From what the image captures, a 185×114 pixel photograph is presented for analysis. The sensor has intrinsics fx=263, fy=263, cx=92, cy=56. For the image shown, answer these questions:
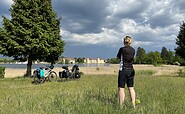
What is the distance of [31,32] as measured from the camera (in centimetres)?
2139

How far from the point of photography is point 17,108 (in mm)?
6594

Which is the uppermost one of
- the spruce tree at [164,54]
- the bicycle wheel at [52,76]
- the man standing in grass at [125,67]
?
the spruce tree at [164,54]

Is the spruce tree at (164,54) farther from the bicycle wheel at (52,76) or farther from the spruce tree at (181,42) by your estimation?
the bicycle wheel at (52,76)

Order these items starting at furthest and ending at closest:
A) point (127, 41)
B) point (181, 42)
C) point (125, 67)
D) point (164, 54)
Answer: point (164, 54) → point (181, 42) → point (127, 41) → point (125, 67)

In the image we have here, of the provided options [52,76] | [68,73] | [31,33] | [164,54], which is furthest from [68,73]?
[164,54]

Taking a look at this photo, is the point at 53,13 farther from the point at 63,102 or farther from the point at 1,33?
the point at 63,102

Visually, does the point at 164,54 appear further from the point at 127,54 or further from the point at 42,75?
the point at 127,54

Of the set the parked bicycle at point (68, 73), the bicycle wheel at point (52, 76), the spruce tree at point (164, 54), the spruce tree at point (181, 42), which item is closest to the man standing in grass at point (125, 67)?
the bicycle wheel at point (52, 76)

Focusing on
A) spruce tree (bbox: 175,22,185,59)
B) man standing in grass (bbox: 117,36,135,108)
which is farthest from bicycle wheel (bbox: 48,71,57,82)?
spruce tree (bbox: 175,22,185,59)

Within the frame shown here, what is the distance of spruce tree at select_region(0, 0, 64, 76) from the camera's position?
21219 millimetres

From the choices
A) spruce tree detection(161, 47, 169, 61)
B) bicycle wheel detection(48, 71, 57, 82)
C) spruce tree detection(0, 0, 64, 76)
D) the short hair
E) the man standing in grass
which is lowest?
bicycle wheel detection(48, 71, 57, 82)

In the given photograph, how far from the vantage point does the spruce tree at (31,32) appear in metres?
21.2

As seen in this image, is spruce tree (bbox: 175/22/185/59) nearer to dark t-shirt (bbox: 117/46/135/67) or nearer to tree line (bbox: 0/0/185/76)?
tree line (bbox: 0/0/185/76)

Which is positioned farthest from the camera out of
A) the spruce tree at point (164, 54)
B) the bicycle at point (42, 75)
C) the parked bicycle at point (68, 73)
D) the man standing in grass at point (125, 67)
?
the spruce tree at point (164, 54)
